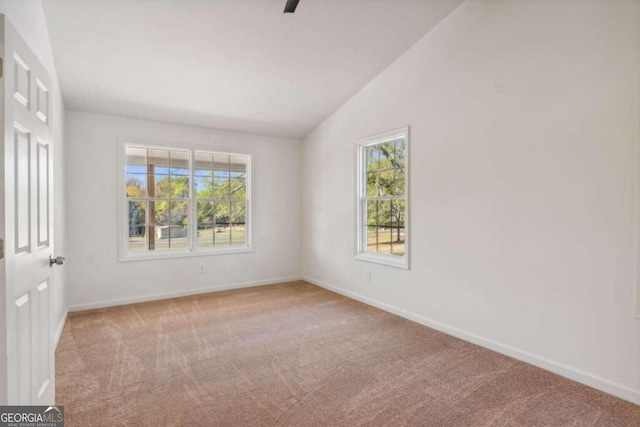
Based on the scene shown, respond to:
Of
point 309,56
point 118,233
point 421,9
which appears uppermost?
point 421,9

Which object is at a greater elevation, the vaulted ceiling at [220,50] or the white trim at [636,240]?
the vaulted ceiling at [220,50]

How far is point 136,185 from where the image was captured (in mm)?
4539

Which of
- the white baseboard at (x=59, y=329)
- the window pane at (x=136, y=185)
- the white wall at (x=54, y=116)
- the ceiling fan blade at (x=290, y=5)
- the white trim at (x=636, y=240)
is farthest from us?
the window pane at (x=136, y=185)

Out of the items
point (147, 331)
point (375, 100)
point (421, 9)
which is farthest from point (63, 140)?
point (421, 9)

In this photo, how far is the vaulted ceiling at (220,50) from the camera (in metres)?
2.85

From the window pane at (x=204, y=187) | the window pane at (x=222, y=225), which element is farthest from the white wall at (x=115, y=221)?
the window pane at (x=204, y=187)

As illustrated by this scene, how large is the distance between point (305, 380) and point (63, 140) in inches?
145

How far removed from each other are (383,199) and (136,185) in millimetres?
3276

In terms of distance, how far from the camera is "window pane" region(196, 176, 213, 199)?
496 centimetres

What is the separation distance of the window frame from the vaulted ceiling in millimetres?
382

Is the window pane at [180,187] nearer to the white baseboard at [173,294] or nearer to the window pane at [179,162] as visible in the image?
the window pane at [179,162]

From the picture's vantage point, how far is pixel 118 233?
4.32m

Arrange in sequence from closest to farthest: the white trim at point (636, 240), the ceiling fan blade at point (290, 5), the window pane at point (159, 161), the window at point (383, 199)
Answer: the white trim at point (636, 240), the ceiling fan blade at point (290, 5), the window at point (383, 199), the window pane at point (159, 161)

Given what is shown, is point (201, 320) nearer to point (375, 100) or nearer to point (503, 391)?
point (503, 391)
